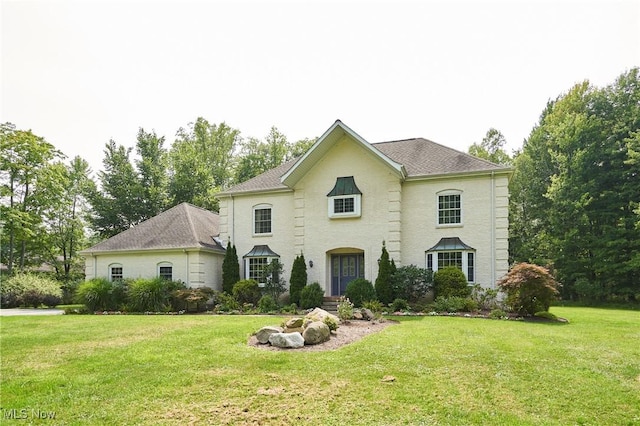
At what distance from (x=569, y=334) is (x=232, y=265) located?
51.6 ft

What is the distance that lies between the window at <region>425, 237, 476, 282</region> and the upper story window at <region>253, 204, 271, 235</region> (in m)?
8.71

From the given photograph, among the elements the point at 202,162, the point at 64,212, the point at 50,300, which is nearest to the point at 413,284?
the point at 50,300

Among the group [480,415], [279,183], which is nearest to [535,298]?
[480,415]

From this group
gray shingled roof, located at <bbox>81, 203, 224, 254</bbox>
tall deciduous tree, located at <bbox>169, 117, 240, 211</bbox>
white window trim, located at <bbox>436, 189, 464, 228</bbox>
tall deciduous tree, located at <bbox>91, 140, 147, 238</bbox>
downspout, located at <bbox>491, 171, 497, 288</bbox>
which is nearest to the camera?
downspout, located at <bbox>491, 171, 497, 288</bbox>

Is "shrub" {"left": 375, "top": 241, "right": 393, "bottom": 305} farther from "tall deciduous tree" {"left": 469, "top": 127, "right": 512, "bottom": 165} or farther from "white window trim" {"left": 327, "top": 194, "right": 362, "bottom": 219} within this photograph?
"tall deciduous tree" {"left": 469, "top": 127, "right": 512, "bottom": 165}

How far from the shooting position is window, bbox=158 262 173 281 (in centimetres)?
2244

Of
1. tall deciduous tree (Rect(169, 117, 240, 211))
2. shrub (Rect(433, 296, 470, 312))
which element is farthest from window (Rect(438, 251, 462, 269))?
tall deciduous tree (Rect(169, 117, 240, 211))

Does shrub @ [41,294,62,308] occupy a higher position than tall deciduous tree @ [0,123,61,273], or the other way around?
tall deciduous tree @ [0,123,61,273]

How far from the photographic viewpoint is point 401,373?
23.9ft

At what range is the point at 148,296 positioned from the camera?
768 inches

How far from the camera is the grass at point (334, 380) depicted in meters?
5.68

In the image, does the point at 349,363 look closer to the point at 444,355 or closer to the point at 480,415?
the point at 444,355

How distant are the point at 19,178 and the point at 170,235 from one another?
1601cm

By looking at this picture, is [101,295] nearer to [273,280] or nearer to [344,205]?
[273,280]
